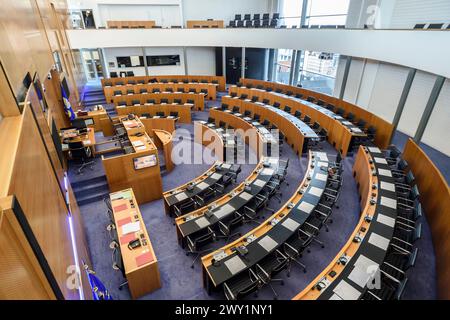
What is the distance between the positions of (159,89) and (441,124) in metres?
14.7

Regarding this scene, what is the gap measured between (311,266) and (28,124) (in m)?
5.84

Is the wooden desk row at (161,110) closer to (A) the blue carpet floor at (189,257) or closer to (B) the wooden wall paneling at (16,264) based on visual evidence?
(A) the blue carpet floor at (189,257)

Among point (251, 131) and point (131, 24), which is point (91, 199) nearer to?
point (251, 131)

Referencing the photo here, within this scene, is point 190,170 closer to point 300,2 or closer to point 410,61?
point 410,61

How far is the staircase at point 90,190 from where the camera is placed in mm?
7940

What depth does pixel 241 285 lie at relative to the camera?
15.3ft

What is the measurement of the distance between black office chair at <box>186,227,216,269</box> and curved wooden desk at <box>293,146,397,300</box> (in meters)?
2.30

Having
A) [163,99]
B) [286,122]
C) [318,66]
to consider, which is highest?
[318,66]

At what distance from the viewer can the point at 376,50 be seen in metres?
10.1

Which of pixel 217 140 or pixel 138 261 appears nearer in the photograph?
pixel 138 261

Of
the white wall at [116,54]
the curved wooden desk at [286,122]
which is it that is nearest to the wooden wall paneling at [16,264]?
the curved wooden desk at [286,122]

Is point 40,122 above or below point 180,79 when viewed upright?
above

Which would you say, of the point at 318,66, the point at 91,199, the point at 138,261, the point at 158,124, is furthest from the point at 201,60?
the point at 138,261

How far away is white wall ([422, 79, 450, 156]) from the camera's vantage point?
31.1 ft
